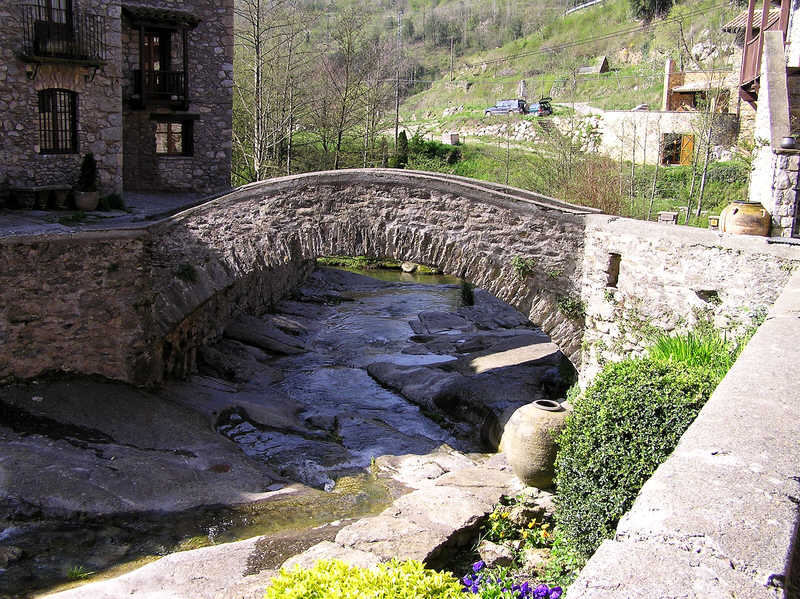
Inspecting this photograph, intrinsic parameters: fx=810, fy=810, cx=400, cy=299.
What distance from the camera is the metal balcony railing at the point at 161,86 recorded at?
67.1 feet

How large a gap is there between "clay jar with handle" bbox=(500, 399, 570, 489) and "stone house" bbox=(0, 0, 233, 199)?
11.8 meters

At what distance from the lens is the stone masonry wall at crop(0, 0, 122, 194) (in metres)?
A: 16.3

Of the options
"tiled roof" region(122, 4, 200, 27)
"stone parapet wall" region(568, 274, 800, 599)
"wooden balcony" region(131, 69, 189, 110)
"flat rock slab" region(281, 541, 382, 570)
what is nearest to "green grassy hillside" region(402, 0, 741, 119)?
"wooden balcony" region(131, 69, 189, 110)

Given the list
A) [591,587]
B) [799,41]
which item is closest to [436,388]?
[799,41]

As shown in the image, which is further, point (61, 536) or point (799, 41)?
point (799, 41)

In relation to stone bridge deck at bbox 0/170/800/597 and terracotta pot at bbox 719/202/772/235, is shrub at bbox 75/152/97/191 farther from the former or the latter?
terracotta pot at bbox 719/202/772/235

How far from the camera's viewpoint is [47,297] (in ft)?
43.4

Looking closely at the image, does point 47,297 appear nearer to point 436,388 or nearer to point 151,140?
point 436,388

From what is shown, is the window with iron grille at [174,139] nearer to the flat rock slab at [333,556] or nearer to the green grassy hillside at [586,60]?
the flat rock slab at [333,556]

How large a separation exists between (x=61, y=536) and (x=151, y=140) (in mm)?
13466

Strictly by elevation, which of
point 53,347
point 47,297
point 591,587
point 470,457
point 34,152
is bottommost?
point 470,457

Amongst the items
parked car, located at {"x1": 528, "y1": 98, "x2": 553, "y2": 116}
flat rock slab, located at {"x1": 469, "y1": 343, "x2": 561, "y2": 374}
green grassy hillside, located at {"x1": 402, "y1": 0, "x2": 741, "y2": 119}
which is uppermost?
green grassy hillside, located at {"x1": 402, "y1": 0, "x2": 741, "y2": 119}

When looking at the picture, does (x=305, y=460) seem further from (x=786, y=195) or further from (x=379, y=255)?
(x=786, y=195)

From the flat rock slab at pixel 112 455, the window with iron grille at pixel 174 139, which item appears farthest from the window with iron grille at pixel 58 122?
the flat rock slab at pixel 112 455
